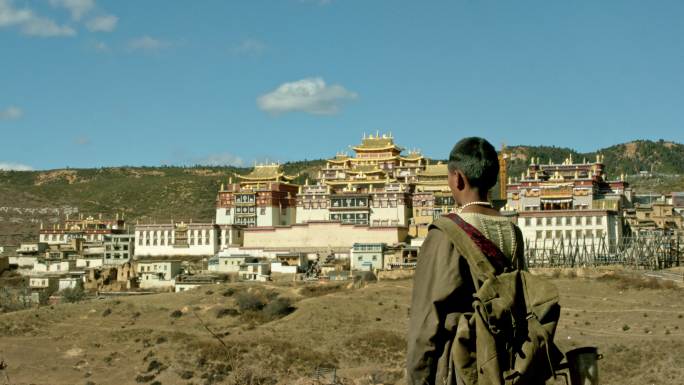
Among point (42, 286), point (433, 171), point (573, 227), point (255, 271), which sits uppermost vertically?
point (433, 171)

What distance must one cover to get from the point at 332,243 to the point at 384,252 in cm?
822

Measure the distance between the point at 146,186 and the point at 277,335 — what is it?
387 ft

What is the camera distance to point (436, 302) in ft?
17.6

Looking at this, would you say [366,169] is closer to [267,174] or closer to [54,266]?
[267,174]

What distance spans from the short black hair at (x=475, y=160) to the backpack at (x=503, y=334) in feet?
2.13

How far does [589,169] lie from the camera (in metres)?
92.4

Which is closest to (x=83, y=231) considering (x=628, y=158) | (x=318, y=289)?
(x=318, y=289)

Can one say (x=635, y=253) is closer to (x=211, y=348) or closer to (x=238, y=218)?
(x=211, y=348)

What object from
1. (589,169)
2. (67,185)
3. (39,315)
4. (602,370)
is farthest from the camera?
(67,185)

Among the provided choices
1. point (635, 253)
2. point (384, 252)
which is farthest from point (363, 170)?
point (635, 253)

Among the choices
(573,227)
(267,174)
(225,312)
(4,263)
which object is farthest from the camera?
(267,174)

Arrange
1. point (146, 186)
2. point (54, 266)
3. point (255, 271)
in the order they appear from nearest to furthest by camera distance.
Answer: point (255, 271) < point (54, 266) < point (146, 186)

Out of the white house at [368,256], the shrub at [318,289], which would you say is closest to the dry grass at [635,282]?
the shrub at [318,289]

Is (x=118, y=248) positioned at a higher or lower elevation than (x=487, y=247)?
lower
